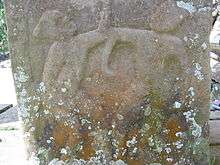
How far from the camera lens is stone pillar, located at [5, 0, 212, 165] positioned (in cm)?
254

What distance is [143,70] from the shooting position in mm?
2566

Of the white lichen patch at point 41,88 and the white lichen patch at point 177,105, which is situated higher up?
the white lichen patch at point 41,88

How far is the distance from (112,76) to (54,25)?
340 mm

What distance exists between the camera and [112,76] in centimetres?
255

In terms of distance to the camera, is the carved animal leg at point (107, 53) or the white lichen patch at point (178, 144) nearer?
the carved animal leg at point (107, 53)

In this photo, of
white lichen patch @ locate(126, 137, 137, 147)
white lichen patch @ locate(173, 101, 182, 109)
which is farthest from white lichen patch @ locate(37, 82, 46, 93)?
white lichen patch @ locate(173, 101, 182, 109)

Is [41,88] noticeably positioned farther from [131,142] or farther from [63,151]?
[131,142]

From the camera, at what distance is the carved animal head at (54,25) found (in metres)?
2.55

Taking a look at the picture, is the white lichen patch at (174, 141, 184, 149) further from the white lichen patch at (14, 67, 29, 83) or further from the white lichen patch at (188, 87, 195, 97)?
the white lichen patch at (14, 67, 29, 83)

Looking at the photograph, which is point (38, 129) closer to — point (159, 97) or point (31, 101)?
point (31, 101)

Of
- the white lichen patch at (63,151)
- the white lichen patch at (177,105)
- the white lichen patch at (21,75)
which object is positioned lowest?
the white lichen patch at (63,151)

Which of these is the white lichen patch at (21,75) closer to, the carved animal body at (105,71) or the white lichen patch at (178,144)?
the carved animal body at (105,71)

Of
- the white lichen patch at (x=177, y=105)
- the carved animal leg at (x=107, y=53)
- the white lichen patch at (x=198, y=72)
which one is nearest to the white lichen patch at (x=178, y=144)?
the white lichen patch at (x=177, y=105)

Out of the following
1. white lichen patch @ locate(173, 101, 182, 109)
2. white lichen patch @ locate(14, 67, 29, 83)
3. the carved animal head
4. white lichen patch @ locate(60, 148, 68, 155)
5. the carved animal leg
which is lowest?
white lichen patch @ locate(60, 148, 68, 155)
